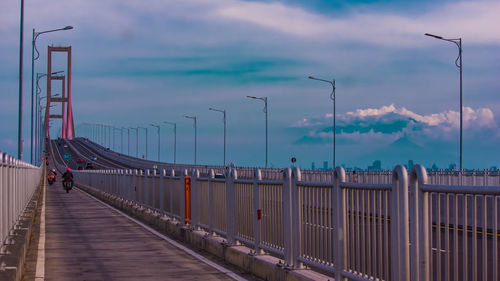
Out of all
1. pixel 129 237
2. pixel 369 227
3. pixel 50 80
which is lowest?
pixel 129 237

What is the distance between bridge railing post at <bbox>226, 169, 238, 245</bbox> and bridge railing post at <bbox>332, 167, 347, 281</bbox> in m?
4.78

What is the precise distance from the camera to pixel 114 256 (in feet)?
47.9

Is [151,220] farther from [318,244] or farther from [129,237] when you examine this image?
[318,244]

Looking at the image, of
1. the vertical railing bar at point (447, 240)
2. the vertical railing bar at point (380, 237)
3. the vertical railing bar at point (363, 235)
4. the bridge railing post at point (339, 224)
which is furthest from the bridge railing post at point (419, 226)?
the bridge railing post at point (339, 224)

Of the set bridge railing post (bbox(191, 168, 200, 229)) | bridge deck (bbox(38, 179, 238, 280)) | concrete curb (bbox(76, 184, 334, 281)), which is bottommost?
bridge deck (bbox(38, 179, 238, 280))

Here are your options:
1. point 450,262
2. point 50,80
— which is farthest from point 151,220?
point 50,80

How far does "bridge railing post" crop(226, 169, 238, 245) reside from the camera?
13.4 m

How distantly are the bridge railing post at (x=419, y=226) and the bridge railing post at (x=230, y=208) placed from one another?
262 inches

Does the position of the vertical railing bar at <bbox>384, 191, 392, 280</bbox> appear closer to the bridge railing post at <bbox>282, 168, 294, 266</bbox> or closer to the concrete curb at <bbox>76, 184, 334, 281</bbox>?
the concrete curb at <bbox>76, 184, 334, 281</bbox>

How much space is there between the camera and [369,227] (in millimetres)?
7809

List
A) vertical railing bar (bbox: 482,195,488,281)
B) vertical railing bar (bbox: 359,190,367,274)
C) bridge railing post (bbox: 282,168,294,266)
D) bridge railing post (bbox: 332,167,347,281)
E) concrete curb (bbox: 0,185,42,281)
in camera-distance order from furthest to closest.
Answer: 1. bridge railing post (bbox: 282,168,294,266)
2. concrete curb (bbox: 0,185,42,281)
3. bridge railing post (bbox: 332,167,347,281)
4. vertical railing bar (bbox: 359,190,367,274)
5. vertical railing bar (bbox: 482,195,488,281)

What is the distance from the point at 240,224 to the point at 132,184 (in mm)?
16771

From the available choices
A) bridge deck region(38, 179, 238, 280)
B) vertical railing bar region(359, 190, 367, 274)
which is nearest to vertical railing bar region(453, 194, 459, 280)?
vertical railing bar region(359, 190, 367, 274)

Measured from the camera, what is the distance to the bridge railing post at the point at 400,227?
277 inches
